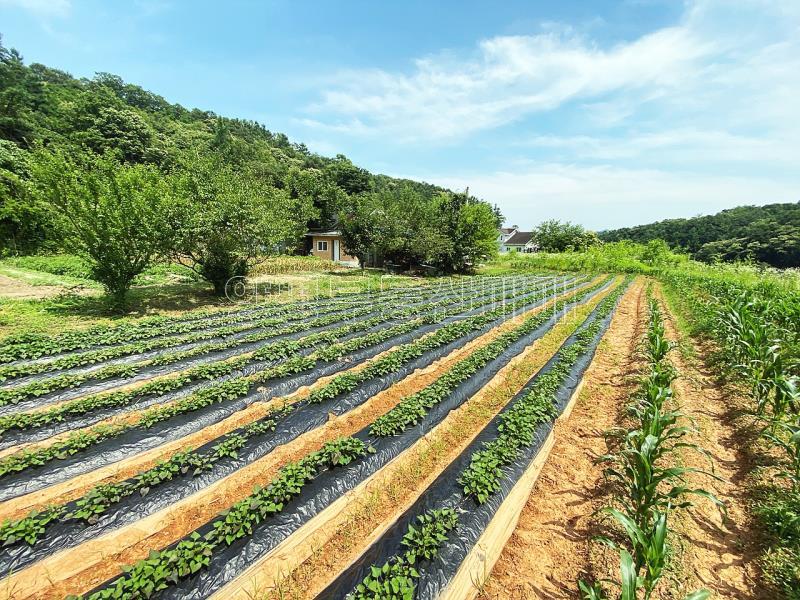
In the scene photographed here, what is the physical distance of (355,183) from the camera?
59.0m

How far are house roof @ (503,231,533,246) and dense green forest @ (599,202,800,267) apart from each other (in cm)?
2605

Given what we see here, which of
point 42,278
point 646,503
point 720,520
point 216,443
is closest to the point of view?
point 646,503

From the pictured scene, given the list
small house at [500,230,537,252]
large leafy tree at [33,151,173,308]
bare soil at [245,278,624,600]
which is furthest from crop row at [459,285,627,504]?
small house at [500,230,537,252]

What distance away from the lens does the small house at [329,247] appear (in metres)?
34.2

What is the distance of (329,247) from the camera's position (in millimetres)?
35281

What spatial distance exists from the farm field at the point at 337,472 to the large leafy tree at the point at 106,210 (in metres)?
3.94

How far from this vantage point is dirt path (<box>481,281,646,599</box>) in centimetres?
298

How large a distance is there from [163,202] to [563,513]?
1453 centimetres

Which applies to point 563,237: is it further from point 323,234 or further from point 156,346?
point 156,346

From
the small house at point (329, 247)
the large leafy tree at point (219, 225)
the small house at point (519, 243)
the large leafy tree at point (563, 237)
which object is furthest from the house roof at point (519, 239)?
the large leafy tree at point (219, 225)

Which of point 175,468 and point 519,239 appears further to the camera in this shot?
point 519,239

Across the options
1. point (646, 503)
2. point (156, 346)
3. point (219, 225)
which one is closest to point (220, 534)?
point (646, 503)

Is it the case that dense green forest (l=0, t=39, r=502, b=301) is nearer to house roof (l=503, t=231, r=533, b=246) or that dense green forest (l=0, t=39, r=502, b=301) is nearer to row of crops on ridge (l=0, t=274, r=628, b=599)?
row of crops on ridge (l=0, t=274, r=628, b=599)

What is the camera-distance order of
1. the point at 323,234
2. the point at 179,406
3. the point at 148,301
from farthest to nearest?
the point at 323,234 → the point at 148,301 → the point at 179,406
